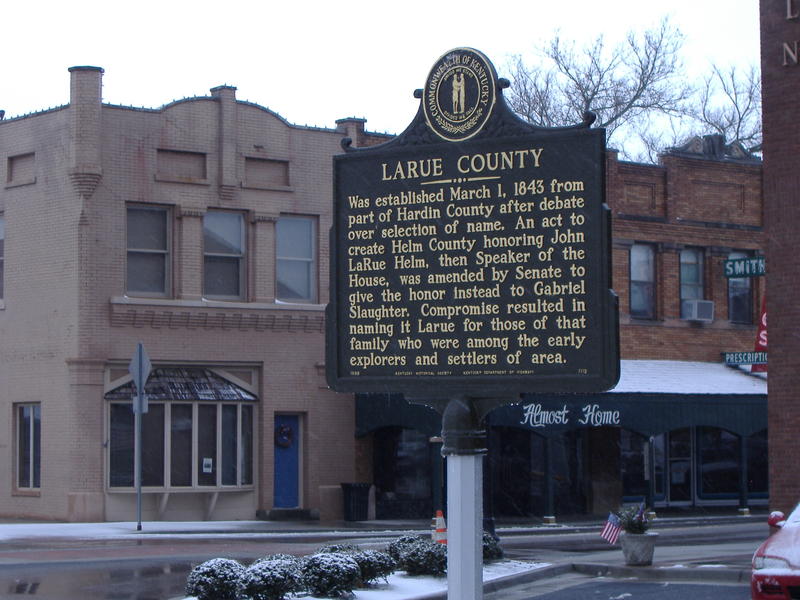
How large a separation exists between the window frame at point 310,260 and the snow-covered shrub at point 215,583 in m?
17.3

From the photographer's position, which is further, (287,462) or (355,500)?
(287,462)

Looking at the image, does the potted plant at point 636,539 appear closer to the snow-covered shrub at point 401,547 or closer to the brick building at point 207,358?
the snow-covered shrub at point 401,547

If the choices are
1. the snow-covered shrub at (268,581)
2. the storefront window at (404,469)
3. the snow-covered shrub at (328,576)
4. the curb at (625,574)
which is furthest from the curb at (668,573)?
the storefront window at (404,469)

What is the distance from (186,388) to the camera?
1168 inches

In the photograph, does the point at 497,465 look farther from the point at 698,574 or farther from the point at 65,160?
the point at 698,574

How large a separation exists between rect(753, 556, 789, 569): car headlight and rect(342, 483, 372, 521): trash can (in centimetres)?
1857

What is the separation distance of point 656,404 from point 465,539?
24.2 metres

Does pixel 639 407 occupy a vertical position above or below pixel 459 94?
below

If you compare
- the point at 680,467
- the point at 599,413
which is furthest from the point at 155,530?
the point at 680,467

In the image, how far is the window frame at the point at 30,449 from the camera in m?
29.5

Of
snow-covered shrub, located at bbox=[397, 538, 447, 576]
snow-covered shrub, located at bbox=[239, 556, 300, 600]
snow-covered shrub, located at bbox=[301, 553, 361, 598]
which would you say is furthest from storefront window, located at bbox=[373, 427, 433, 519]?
snow-covered shrub, located at bbox=[239, 556, 300, 600]

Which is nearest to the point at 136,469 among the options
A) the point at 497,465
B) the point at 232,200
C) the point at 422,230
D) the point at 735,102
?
the point at 232,200

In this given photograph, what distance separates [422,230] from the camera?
853 centimetres

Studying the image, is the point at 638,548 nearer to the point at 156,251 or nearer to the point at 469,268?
the point at 469,268
